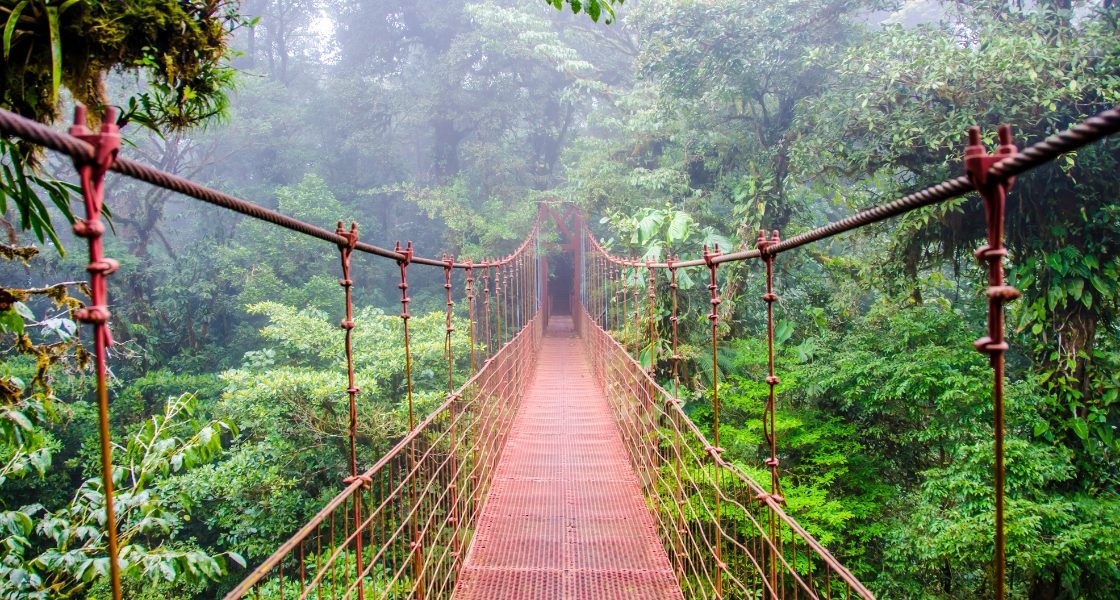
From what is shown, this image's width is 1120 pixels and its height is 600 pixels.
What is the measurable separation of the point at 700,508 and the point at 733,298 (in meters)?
2.01

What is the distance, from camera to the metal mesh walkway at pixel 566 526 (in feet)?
7.70

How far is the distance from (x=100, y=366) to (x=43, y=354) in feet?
3.75

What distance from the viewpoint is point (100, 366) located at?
619 millimetres

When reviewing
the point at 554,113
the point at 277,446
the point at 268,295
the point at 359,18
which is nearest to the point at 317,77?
the point at 359,18

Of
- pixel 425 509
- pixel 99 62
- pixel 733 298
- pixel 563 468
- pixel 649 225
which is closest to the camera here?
pixel 99 62

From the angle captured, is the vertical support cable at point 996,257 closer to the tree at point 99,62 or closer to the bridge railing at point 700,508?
the bridge railing at point 700,508

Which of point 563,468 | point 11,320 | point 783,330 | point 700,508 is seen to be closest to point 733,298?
point 783,330

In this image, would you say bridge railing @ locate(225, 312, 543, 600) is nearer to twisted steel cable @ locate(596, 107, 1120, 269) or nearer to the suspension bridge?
the suspension bridge

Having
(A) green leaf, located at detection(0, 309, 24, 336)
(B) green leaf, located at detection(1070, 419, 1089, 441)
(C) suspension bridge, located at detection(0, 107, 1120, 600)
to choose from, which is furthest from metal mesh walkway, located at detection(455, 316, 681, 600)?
(B) green leaf, located at detection(1070, 419, 1089, 441)

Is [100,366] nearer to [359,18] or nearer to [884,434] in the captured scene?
[884,434]

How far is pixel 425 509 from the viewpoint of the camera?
2.31m

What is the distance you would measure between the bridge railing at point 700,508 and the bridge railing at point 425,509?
2.40 ft

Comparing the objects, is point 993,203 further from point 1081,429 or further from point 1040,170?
point 1040,170

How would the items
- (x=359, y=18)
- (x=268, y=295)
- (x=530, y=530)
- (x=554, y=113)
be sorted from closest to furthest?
1. (x=530, y=530)
2. (x=268, y=295)
3. (x=554, y=113)
4. (x=359, y=18)
